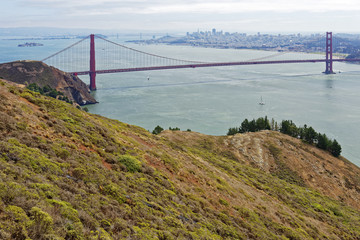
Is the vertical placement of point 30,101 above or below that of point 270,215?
above

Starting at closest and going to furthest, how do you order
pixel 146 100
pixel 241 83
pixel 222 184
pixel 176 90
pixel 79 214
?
pixel 79 214
pixel 222 184
pixel 146 100
pixel 176 90
pixel 241 83

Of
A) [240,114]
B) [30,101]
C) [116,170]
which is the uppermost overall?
[30,101]

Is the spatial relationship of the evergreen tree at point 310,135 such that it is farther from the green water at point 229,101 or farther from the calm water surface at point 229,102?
the green water at point 229,101

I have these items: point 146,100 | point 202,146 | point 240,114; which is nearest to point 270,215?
point 202,146

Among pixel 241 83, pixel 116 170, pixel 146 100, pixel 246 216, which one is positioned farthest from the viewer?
pixel 241 83

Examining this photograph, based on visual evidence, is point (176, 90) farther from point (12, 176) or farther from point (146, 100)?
point (12, 176)

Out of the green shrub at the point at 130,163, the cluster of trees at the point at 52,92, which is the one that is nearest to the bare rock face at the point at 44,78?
the cluster of trees at the point at 52,92

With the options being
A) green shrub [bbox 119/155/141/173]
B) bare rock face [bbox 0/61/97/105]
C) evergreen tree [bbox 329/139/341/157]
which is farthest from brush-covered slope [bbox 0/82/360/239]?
bare rock face [bbox 0/61/97/105]

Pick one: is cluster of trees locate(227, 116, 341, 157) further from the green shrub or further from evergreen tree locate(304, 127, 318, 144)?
the green shrub
